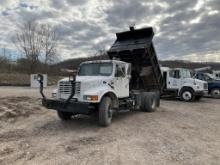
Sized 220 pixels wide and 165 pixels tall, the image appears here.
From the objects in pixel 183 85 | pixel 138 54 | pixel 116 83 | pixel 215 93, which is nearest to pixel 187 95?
pixel 183 85

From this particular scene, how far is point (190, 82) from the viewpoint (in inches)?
586

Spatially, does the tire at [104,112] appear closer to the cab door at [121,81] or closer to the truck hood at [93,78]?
the truck hood at [93,78]

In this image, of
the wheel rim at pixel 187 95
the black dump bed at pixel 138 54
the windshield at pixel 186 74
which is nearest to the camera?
the black dump bed at pixel 138 54

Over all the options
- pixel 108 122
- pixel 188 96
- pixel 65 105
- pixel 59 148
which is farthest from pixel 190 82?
pixel 59 148

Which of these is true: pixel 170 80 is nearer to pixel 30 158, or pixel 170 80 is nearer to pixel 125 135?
pixel 125 135

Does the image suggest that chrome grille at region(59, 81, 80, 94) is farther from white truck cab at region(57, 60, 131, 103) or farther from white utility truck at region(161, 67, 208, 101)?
white utility truck at region(161, 67, 208, 101)

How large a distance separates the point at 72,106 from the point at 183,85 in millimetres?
10637

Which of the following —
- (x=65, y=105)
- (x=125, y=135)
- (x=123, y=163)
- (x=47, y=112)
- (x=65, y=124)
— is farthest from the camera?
(x=47, y=112)

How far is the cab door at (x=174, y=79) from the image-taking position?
1528cm

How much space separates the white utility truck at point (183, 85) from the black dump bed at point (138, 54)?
502 centimetres

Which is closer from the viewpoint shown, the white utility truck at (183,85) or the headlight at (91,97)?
the headlight at (91,97)

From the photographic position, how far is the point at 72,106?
21.0 ft

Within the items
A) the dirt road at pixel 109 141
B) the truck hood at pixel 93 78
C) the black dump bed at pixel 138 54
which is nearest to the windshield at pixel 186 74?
the black dump bed at pixel 138 54

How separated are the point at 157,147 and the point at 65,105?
115 inches
